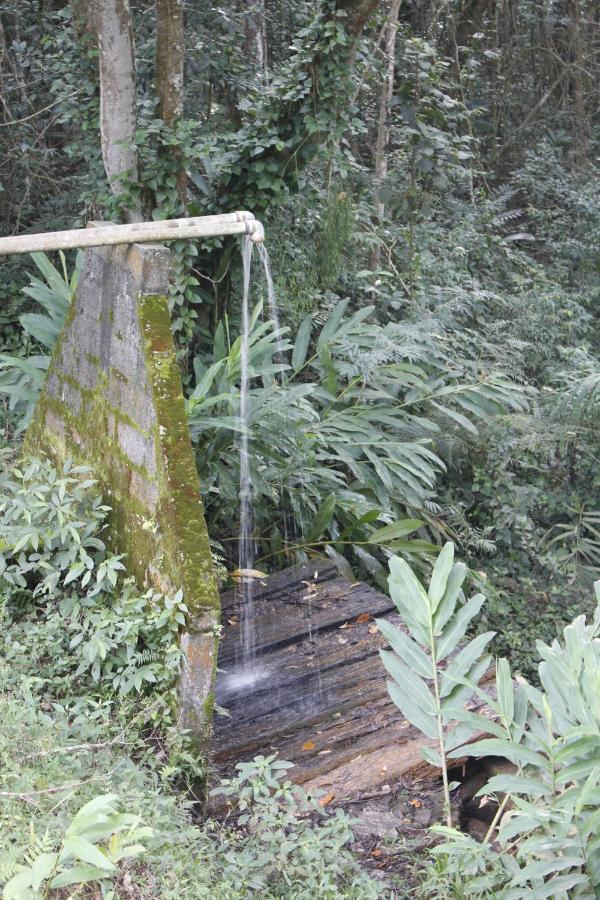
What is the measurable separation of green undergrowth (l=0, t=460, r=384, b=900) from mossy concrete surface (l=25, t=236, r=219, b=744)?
9cm

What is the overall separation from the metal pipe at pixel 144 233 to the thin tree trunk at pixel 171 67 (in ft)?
7.21

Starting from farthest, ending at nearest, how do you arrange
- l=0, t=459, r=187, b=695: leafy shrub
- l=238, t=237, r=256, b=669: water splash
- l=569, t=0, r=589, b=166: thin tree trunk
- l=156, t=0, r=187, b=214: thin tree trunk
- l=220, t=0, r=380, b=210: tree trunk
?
l=569, t=0, r=589, b=166: thin tree trunk < l=220, t=0, r=380, b=210: tree trunk < l=156, t=0, r=187, b=214: thin tree trunk < l=238, t=237, r=256, b=669: water splash < l=0, t=459, r=187, b=695: leafy shrub

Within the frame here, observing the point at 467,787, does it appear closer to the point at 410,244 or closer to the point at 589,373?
the point at 589,373

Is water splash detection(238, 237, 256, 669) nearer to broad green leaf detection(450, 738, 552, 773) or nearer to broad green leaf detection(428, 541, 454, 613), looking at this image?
broad green leaf detection(428, 541, 454, 613)

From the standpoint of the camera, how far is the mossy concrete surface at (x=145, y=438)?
332cm

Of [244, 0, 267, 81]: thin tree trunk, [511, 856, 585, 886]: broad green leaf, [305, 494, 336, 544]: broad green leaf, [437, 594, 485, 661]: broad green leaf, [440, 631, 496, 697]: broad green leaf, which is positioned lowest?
[305, 494, 336, 544]: broad green leaf

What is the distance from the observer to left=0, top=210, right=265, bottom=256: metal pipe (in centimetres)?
355

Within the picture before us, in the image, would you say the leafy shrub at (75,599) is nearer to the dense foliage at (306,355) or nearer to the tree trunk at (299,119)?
the dense foliage at (306,355)

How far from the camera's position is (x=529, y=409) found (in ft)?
23.0

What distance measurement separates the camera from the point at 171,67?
554 cm

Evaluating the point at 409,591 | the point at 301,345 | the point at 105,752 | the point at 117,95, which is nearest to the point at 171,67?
the point at 117,95

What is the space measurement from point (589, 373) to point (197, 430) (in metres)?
3.73

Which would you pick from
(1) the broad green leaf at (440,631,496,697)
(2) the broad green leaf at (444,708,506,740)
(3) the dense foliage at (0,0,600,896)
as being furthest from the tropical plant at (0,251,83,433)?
(2) the broad green leaf at (444,708,506,740)

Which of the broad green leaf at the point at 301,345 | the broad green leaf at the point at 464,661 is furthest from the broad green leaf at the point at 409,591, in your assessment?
the broad green leaf at the point at 301,345
